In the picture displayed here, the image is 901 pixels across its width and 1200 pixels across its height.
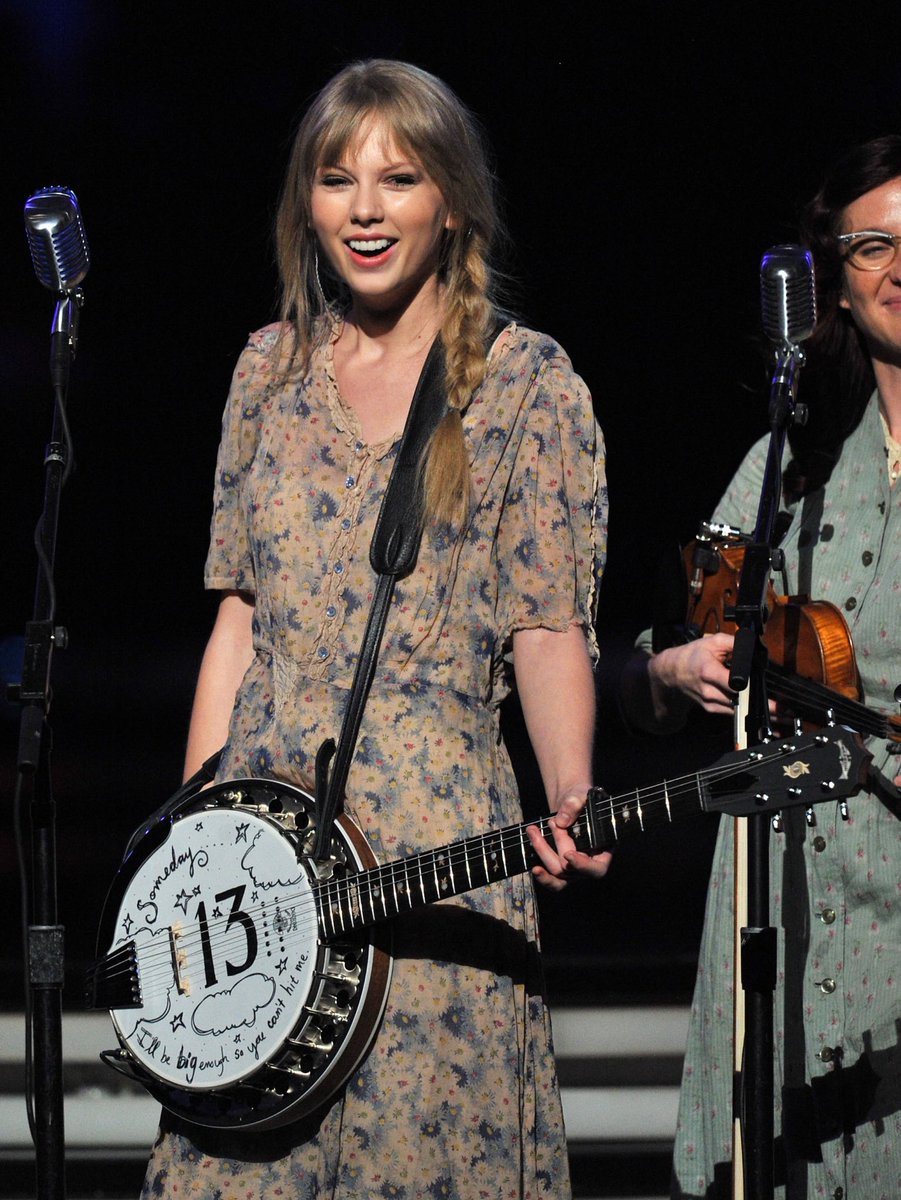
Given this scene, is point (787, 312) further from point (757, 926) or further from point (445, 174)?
point (757, 926)

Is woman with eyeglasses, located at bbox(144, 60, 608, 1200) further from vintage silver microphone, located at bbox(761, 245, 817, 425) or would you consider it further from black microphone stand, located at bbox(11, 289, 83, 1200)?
vintage silver microphone, located at bbox(761, 245, 817, 425)

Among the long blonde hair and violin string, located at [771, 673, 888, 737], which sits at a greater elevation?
the long blonde hair

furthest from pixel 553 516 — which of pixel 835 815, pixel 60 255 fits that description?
pixel 60 255

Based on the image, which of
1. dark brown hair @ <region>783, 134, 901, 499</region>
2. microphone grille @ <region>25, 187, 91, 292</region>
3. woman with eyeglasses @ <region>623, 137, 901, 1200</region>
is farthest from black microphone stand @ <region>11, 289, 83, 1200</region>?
dark brown hair @ <region>783, 134, 901, 499</region>

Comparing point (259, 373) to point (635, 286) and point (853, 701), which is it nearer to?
point (853, 701)

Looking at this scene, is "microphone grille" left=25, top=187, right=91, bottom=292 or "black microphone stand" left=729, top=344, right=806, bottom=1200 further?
"microphone grille" left=25, top=187, right=91, bottom=292

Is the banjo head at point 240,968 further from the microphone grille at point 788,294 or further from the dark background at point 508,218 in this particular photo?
the dark background at point 508,218

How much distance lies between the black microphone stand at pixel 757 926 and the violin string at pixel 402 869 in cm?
15

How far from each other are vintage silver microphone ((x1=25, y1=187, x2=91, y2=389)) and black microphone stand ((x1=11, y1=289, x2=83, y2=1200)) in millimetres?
229

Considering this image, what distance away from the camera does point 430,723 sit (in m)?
2.25

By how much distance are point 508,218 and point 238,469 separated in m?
2.06

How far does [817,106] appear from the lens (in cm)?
399

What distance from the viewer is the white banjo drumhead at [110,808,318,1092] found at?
2178 mm

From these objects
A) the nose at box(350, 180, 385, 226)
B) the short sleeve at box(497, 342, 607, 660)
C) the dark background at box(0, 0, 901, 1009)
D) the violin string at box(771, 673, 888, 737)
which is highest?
the dark background at box(0, 0, 901, 1009)
